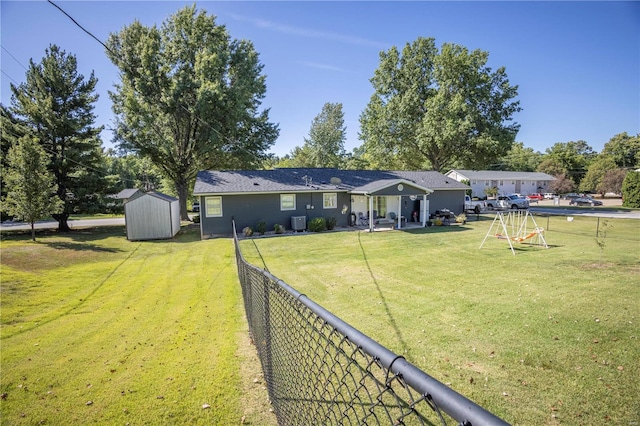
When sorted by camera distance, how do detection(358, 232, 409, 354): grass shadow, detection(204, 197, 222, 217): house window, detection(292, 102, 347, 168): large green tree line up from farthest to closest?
detection(292, 102, 347, 168): large green tree → detection(204, 197, 222, 217): house window → detection(358, 232, 409, 354): grass shadow

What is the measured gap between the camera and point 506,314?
6527mm

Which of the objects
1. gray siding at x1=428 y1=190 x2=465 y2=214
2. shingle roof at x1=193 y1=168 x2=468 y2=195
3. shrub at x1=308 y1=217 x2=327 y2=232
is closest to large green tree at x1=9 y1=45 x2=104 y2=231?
shingle roof at x1=193 y1=168 x2=468 y2=195

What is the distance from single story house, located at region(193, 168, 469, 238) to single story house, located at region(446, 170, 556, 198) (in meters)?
27.1

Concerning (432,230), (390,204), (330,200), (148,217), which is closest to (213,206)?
(148,217)

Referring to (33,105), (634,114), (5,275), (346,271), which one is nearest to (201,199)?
(5,275)

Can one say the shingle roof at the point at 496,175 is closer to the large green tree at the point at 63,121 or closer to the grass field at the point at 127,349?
the large green tree at the point at 63,121

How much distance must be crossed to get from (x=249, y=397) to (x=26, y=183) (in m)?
19.8

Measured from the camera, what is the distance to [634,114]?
30.7 m

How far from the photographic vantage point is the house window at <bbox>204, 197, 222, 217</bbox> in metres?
19.3

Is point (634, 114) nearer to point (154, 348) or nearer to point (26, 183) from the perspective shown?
point (154, 348)

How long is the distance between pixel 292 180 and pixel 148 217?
957 cm

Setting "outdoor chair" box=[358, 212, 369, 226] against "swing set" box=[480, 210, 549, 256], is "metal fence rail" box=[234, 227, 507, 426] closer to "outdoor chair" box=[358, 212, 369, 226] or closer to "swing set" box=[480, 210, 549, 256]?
"swing set" box=[480, 210, 549, 256]

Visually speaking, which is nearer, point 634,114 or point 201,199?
point 201,199

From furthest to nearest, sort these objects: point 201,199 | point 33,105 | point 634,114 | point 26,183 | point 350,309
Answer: point 634,114 < point 33,105 < point 201,199 < point 26,183 < point 350,309
